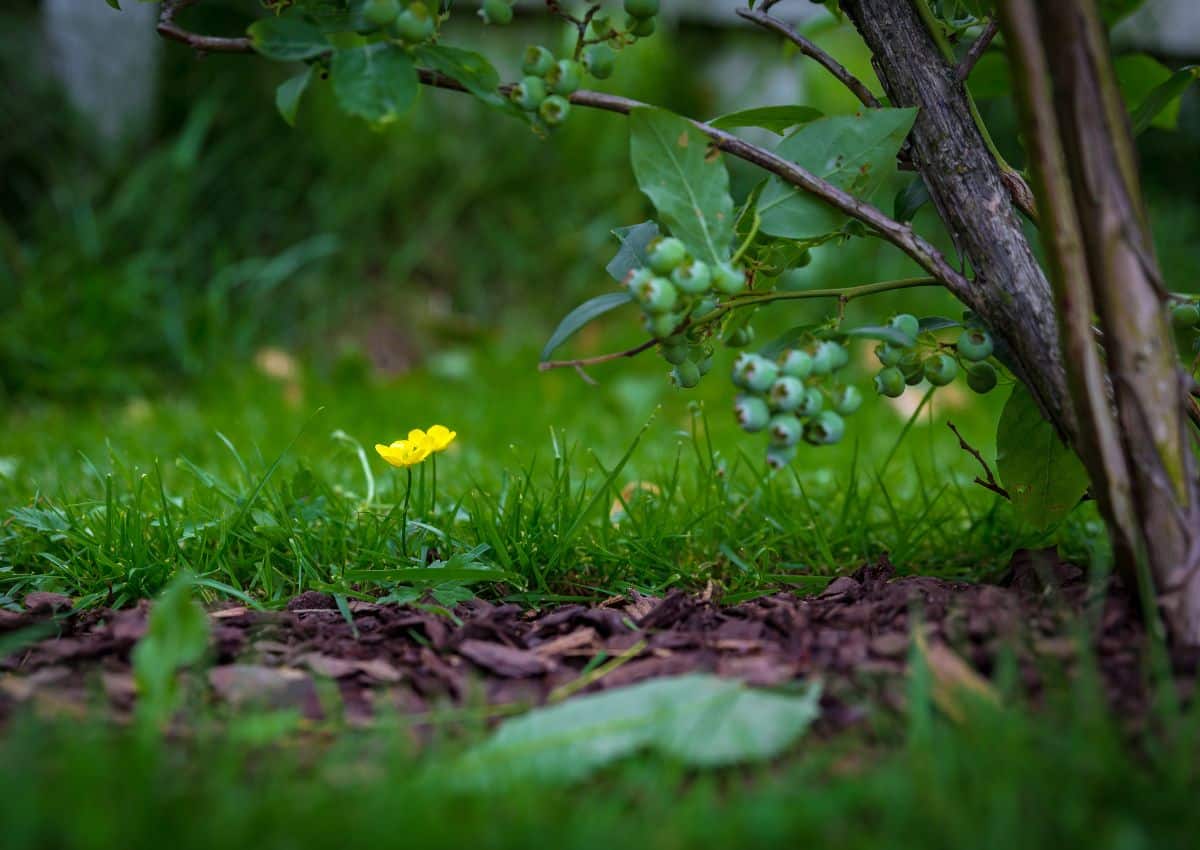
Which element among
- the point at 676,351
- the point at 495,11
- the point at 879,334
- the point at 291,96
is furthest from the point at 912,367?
the point at 291,96

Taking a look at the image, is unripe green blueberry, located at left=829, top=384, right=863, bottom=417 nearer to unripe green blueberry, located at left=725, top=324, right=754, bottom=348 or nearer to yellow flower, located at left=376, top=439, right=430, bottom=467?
unripe green blueberry, located at left=725, top=324, right=754, bottom=348

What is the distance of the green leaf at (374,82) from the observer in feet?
3.46

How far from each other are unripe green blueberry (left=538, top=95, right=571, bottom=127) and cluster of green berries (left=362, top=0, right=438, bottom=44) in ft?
0.43

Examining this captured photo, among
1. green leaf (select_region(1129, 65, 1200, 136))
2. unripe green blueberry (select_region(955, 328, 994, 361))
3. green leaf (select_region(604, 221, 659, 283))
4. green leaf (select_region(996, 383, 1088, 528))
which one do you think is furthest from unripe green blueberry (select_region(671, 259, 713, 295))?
green leaf (select_region(1129, 65, 1200, 136))

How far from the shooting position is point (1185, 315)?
1.26 m

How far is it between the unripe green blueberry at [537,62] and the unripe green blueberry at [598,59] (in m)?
0.08

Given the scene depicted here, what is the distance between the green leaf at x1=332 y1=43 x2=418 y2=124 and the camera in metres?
1.05

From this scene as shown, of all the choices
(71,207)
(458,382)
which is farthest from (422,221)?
(71,207)

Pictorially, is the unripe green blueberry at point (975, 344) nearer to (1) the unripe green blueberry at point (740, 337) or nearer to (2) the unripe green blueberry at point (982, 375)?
(2) the unripe green blueberry at point (982, 375)

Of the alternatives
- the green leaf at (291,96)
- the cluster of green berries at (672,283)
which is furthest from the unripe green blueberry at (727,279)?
the green leaf at (291,96)

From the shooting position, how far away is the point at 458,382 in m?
3.47

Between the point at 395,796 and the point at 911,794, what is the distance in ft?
1.15

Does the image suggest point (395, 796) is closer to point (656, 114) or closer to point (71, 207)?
point (656, 114)

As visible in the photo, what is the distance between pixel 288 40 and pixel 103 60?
295 centimetres
